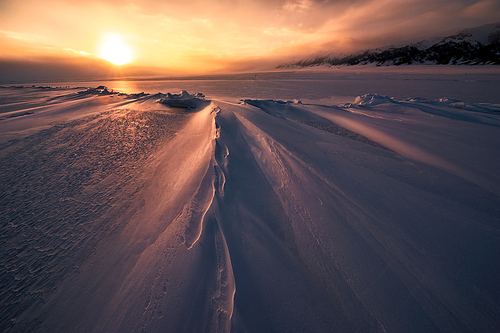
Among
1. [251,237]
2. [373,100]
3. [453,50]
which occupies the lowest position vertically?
[251,237]

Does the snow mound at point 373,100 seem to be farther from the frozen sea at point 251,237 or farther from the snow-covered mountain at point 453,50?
the snow-covered mountain at point 453,50

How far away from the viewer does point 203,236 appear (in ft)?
4.90

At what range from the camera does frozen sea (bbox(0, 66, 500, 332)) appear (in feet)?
3.49

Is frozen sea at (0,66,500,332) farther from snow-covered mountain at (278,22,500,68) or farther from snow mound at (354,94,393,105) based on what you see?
snow-covered mountain at (278,22,500,68)

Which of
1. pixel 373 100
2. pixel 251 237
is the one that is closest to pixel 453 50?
pixel 373 100

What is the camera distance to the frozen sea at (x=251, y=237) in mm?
1062

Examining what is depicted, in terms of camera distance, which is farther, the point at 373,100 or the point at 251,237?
the point at 373,100

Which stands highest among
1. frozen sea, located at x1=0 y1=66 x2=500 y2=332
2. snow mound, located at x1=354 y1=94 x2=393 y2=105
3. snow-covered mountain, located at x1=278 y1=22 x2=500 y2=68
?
snow-covered mountain, located at x1=278 y1=22 x2=500 y2=68

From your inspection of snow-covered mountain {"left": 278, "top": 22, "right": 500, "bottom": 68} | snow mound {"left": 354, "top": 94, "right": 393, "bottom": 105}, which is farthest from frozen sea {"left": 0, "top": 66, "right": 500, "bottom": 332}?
snow-covered mountain {"left": 278, "top": 22, "right": 500, "bottom": 68}

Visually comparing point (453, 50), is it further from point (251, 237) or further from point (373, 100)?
point (251, 237)

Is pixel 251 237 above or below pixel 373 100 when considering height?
below

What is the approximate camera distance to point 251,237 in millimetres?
1504

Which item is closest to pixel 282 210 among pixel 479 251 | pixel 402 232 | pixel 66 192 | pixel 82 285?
pixel 402 232

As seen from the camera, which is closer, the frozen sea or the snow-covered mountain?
the frozen sea
